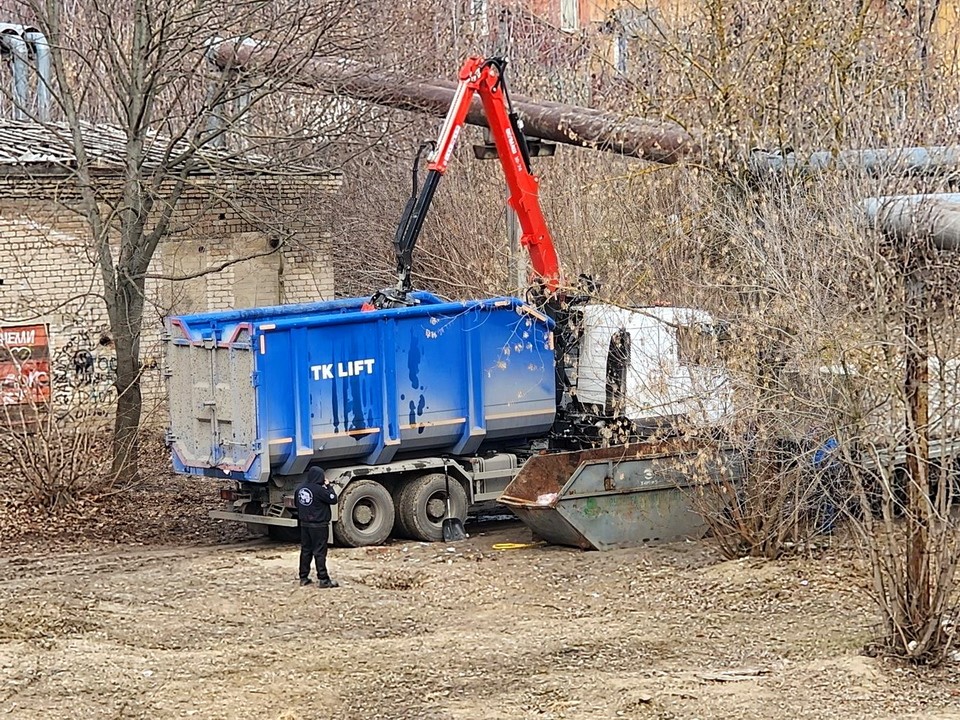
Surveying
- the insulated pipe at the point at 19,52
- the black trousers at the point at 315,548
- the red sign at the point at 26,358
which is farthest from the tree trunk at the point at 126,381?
the insulated pipe at the point at 19,52

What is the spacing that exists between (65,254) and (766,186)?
1310cm

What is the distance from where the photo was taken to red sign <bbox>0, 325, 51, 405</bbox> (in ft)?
58.5

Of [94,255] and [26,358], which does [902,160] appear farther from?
[94,255]

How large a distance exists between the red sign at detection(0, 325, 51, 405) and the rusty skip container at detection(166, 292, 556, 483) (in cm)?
321

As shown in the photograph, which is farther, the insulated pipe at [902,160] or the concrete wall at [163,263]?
the concrete wall at [163,263]

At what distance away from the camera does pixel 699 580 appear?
13.0 m

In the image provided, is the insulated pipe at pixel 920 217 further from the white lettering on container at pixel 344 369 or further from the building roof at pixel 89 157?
the building roof at pixel 89 157

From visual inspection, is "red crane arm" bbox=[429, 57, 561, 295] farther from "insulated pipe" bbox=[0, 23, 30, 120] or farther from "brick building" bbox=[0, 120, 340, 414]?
"insulated pipe" bbox=[0, 23, 30, 120]

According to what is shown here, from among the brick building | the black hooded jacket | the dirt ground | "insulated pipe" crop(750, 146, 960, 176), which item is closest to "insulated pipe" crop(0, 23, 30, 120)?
the brick building

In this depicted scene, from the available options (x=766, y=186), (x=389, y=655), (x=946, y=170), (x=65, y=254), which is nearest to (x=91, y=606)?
(x=389, y=655)

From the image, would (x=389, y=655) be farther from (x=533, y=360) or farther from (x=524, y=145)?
(x=524, y=145)

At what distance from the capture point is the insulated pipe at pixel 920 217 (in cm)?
894

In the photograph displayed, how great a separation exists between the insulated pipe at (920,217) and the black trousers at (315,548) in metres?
5.99

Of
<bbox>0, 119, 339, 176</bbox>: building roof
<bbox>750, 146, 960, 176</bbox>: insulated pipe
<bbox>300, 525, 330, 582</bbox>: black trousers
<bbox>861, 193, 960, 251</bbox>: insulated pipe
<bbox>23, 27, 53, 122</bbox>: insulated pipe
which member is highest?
<bbox>23, 27, 53, 122</bbox>: insulated pipe
